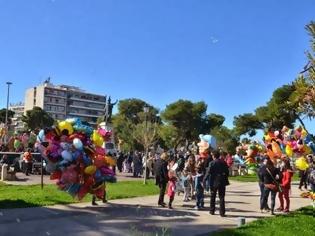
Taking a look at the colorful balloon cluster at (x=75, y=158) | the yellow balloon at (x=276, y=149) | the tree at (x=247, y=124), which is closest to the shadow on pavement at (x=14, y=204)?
the colorful balloon cluster at (x=75, y=158)

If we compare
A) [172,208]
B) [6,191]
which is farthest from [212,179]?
[6,191]

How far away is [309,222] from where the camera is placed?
14.8 meters

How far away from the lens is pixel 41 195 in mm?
17406

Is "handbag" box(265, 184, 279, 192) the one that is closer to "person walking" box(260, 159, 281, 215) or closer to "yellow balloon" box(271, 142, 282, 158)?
"person walking" box(260, 159, 281, 215)

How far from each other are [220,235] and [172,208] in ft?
15.9

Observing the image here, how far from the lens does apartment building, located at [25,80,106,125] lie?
509ft

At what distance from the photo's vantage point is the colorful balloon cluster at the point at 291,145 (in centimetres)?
1802

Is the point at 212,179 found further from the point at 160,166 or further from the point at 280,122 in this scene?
the point at 280,122

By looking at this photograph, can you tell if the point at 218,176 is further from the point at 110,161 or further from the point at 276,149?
the point at 276,149

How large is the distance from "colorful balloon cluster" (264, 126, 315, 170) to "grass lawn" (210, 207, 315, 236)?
6.25 ft

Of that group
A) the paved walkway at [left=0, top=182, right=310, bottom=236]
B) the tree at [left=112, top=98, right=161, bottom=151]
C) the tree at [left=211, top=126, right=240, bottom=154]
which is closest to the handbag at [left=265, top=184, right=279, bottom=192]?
the paved walkway at [left=0, top=182, right=310, bottom=236]

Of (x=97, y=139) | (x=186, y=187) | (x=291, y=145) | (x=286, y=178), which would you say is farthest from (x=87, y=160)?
(x=291, y=145)

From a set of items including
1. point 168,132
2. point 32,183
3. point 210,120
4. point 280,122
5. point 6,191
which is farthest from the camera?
point 210,120

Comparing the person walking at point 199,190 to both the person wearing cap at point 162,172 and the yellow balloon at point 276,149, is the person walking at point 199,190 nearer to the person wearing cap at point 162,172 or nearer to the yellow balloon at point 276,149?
the person wearing cap at point 162,172
